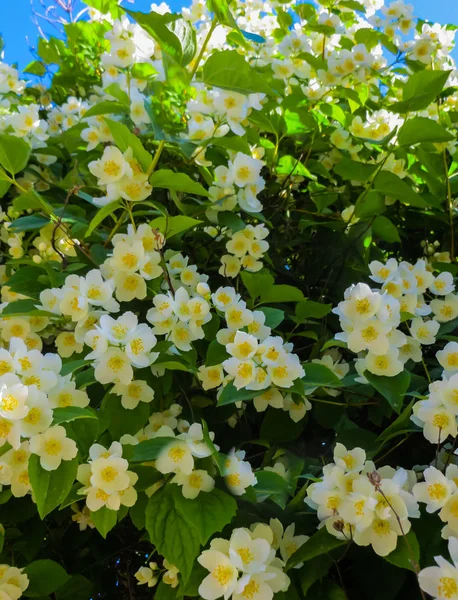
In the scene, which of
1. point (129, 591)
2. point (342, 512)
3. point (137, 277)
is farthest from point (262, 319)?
point (129, 591)

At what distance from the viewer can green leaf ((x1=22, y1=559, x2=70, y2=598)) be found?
95 centimetres

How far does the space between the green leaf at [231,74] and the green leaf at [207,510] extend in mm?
639

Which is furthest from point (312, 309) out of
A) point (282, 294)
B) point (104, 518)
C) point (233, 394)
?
point (104, 518)

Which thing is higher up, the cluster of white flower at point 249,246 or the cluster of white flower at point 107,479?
the cluster of white flower at point 249,246

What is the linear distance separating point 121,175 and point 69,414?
431 mm

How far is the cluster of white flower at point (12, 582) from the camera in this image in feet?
3.00

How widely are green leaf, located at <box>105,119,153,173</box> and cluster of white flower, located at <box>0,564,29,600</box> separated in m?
0.71

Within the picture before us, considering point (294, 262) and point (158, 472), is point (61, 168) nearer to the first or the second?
point (294, 262)

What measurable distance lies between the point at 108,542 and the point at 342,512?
25.9 inches

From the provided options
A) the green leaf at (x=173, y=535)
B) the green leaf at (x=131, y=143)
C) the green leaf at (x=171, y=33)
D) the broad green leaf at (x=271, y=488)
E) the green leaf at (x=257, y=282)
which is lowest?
the green leaf at (x=173, y=535)

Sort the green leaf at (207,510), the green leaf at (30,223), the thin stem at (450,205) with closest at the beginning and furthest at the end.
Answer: the green leaf at (207,510) → the green leaf at (30,223) → the thin stem at (450,205)

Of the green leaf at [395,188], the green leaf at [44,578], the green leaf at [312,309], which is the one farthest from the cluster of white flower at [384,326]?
the green leaf at [44,578]

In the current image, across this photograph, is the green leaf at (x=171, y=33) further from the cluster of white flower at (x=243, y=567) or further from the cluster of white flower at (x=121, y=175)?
the cluster of white flower at (x=243, y=567)

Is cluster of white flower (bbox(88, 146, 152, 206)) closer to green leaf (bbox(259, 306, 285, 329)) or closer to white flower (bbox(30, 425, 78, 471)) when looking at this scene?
green leaf (bbox(259, 306, 285, 329))
